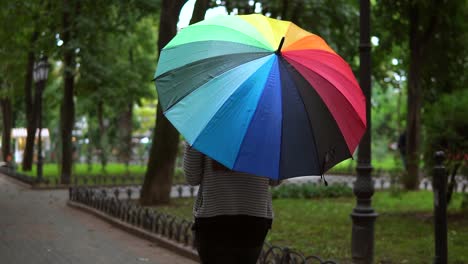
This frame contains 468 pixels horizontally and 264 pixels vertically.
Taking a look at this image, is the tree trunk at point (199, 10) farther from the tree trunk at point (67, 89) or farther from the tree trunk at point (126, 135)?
the tree trunk at point (126, 135)

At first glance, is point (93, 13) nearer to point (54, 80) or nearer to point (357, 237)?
point (357, 237)

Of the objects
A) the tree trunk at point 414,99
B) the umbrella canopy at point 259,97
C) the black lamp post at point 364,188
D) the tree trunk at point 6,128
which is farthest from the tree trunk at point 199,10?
the tree trunk at point 6,128

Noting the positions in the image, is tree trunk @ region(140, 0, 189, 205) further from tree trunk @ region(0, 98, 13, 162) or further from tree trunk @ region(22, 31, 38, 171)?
tree trunk @ region(0, 98, 13, 162)

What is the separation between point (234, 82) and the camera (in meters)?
3.51

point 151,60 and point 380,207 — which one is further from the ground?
point 151,60

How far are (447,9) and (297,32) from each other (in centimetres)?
1233

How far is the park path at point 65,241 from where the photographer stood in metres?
8.46

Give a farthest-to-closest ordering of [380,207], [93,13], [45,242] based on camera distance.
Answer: [93,13], [380,207], [45,242]

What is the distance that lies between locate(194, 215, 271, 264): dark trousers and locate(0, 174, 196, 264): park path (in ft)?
15.7

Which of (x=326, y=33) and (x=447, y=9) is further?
(x=326, y=33)

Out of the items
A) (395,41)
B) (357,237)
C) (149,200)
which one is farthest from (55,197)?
(357,237)

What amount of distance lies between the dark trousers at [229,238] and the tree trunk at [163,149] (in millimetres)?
10193

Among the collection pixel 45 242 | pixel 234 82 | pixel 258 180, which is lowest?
pixel 45 242

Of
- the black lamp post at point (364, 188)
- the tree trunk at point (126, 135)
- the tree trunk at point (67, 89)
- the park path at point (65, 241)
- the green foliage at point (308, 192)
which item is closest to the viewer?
the black lamp post at point (364, 188)
